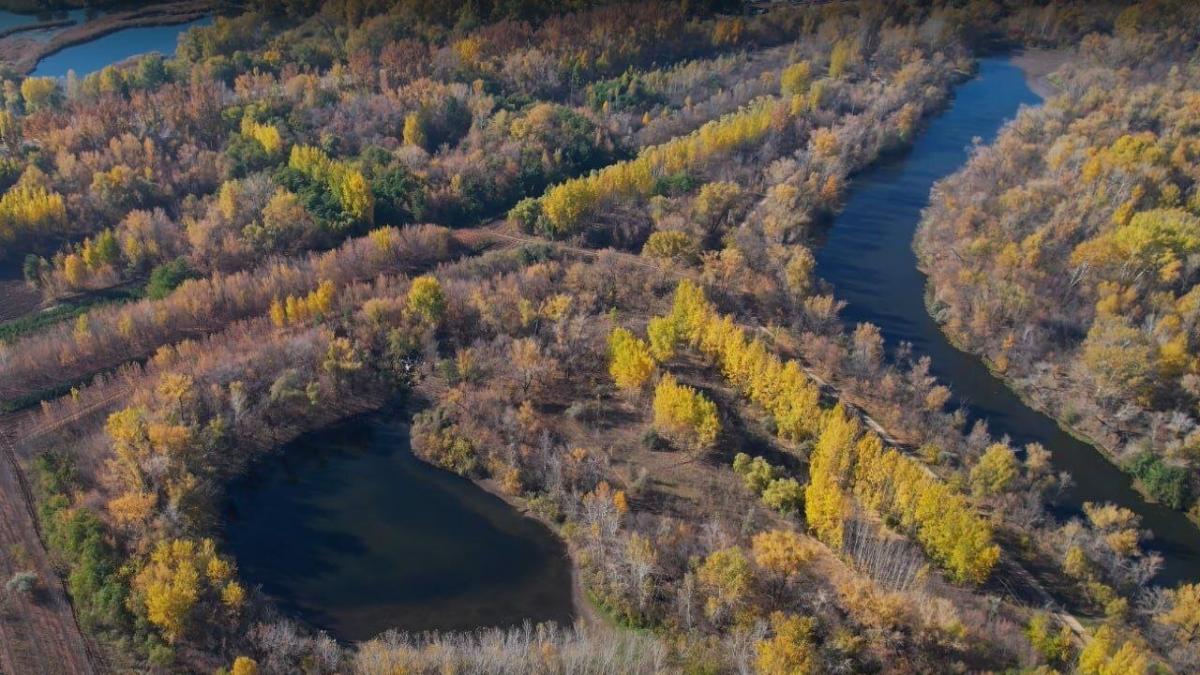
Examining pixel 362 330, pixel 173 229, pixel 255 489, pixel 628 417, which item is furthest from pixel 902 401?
pixel 173 229

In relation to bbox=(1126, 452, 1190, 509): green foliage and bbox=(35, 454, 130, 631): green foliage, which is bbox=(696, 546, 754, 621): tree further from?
bbox=(35, 454, 130, 631): green foliage

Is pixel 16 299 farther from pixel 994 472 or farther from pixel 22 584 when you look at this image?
pixel 994 472

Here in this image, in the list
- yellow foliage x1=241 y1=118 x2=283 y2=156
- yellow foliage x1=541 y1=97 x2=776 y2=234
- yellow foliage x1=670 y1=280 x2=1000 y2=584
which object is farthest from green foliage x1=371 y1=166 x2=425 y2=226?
yellow foliage x1=670 y1=280 x2=1000 y2=584

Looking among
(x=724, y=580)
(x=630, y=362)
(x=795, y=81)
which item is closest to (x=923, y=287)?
(x=630, y=362)

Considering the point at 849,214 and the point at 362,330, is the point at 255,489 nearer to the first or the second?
the point at 362,330

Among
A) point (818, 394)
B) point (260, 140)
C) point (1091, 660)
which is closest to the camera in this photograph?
point (1091, 660)

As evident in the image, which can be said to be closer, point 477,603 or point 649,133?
point 477,603

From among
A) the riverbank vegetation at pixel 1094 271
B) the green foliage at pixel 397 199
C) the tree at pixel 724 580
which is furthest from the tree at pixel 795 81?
the tree at pixel 724 580
